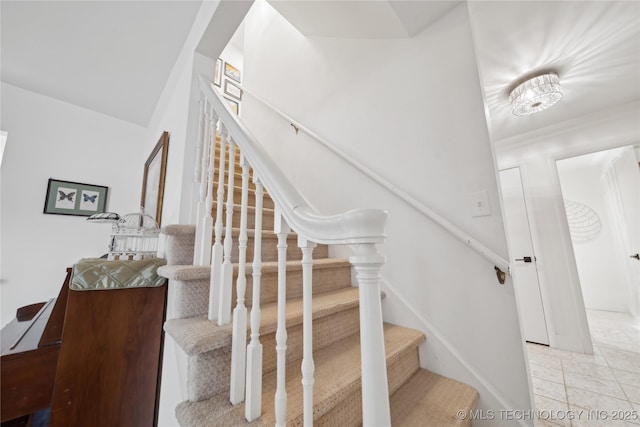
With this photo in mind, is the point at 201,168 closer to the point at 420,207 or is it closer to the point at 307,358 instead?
the point at 307,358

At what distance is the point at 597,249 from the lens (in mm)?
3953

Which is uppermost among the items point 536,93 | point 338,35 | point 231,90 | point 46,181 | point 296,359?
point 231,90

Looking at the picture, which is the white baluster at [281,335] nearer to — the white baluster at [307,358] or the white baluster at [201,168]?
the white baluster at [307,358]

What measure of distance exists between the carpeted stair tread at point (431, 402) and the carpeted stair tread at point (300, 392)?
167mm

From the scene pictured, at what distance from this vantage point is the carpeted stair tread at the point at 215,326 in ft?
2.19

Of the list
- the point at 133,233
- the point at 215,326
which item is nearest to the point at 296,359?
the point at 215,326

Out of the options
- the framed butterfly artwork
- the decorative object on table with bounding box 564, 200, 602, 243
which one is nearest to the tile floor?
the decorative object on table with bounding box 564, 200, 602, 243

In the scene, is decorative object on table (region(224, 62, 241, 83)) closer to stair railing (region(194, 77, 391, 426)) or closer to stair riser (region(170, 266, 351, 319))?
stair railing (region(194, 77, 391, 426))

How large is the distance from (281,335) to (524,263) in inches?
123

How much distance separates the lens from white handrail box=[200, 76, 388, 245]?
0.42 metres

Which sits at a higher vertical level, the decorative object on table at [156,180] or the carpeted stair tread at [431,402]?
the decorative object on table at [156,180]

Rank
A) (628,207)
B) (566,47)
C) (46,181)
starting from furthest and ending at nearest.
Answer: (628,207) → (46,181) → (566,47)

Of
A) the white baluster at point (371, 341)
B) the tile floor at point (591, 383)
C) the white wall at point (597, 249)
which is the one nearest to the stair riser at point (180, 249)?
the white baluster at point (371, 341)

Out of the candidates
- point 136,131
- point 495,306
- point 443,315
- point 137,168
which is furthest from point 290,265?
point 136,131
